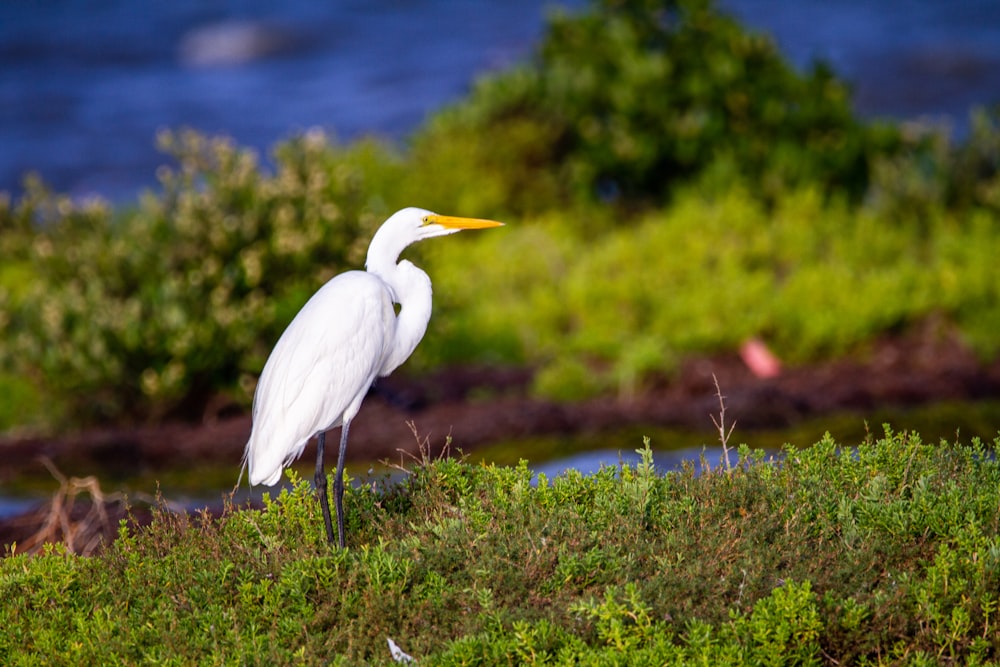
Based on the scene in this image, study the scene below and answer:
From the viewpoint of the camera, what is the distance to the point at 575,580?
4.24m

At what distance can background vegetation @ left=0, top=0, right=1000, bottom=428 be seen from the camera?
916 cm

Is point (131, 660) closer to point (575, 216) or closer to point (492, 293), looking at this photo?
point (492, 293)

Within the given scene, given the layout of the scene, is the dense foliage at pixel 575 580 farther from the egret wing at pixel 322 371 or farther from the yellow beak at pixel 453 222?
the yellow beak at pixel 453 222

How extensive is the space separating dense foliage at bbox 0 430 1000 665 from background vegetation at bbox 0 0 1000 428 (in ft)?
14.2

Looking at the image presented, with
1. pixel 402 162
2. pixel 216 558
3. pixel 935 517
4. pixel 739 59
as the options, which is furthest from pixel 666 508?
pixel 402 162

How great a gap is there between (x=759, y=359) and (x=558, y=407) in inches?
73.5

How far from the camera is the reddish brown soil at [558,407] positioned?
8.53m

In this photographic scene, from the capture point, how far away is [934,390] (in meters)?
9.04

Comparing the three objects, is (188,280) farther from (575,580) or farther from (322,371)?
(575,580)

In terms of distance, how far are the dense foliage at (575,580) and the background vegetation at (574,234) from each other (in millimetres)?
4342

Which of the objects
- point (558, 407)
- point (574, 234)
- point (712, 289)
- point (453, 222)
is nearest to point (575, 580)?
point (453, 222)

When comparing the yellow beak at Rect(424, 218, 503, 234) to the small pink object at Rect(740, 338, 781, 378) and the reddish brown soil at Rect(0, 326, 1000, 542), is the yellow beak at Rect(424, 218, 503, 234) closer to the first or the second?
the reddish brown soil at Rect(0, 326, 1000, 542)

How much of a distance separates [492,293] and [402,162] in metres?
3.07

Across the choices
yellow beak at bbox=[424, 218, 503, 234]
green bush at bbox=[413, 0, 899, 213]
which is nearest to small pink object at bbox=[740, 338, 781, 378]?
green bush at bbox=[413, 0, 899, 213]
